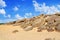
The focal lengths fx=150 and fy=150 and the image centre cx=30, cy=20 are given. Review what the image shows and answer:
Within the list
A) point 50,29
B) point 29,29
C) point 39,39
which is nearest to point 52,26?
point 50,29

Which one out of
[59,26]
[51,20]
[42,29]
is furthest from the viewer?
[51,20]

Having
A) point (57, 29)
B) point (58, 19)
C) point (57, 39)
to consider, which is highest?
point (58, 19)

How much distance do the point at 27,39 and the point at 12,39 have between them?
1.23 metres

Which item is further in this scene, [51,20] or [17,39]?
[51,20]

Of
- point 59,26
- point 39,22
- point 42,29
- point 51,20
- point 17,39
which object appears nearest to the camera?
point 17,39

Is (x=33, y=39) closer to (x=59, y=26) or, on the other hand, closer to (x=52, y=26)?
(x=59, y=26)

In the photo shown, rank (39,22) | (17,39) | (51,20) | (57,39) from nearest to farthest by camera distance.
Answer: (57,39), (17,39), (51,20), (39,22)

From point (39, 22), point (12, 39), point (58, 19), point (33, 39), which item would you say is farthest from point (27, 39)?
point (39, 22)

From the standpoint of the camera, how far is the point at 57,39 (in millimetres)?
10383

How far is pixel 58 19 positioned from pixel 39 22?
287 cm

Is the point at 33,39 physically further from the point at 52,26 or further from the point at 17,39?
the point at 52,26

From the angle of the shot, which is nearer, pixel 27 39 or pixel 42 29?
pixel 27 39

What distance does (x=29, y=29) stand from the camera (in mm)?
16328

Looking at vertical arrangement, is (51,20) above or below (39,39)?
above
